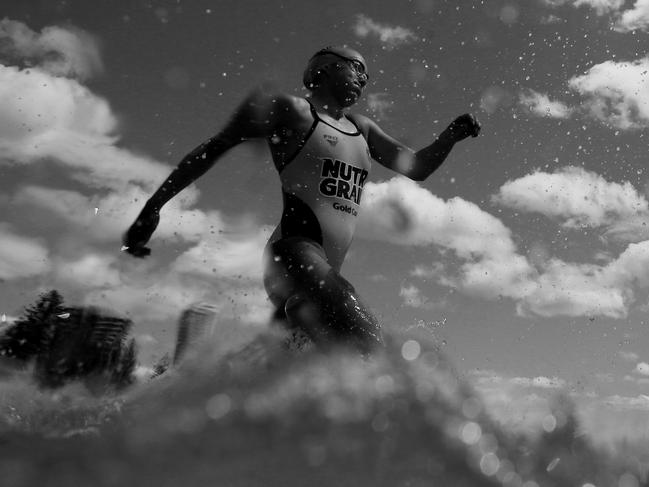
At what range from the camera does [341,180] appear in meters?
4.25

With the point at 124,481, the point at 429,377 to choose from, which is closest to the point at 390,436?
the point at 429,377

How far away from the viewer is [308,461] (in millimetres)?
2229

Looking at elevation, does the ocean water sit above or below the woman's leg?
below

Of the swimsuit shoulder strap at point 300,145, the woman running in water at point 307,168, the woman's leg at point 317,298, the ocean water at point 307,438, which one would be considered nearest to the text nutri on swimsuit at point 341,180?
the woman running in water at point 307,168

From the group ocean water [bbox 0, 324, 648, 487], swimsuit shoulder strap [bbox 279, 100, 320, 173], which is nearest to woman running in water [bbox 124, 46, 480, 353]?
swimsuit shoulder strap [bbox 279, 100, 320, 173]

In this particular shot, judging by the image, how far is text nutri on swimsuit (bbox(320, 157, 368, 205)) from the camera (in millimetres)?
4191

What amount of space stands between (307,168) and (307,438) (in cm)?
217

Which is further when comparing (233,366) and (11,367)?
(11,367)

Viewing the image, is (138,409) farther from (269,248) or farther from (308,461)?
(269,248)

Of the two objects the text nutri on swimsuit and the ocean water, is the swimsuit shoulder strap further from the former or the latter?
the ocean water

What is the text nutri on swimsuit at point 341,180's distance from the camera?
4.19 m

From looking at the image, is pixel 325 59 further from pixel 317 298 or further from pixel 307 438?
pixel 307 438

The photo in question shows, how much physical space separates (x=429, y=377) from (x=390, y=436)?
2.28ft

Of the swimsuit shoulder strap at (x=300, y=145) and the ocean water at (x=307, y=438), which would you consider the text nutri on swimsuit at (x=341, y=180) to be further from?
the ocean water at (x=307, y=438)
